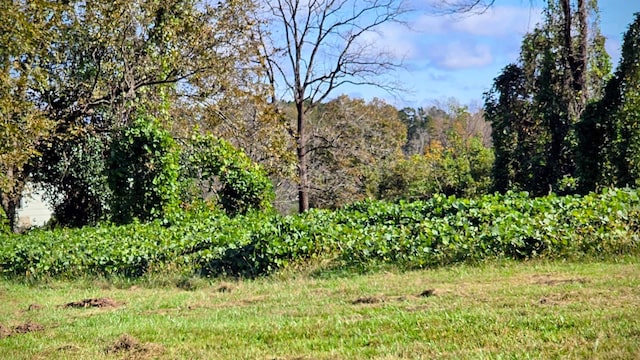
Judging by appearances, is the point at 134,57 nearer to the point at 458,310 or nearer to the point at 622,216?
the point at 622,216

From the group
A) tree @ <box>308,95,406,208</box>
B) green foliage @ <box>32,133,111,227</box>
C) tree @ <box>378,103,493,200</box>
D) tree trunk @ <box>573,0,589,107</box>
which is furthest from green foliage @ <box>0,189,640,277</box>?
tree @ <box>378,103,493,200</box>

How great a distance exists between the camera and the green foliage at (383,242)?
33.3ft

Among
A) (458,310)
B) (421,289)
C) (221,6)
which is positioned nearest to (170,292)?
(421,289)

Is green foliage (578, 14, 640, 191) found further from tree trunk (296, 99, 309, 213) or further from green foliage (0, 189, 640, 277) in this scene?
tree trunk (296, 99, 309, 213)

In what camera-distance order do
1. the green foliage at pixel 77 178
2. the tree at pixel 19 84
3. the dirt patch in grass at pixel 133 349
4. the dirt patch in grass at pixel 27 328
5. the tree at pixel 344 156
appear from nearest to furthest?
1. the dirt patch in grass at pixel 133 349
2. the dirt patch in grass at pixel 27 328
3. the tree at pixel 19 84
4. the green foliage at pixel 77 178
5. the tree at pixel 344 156

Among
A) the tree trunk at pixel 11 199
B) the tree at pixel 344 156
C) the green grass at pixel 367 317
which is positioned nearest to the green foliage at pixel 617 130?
the green grass at pixel 367 317

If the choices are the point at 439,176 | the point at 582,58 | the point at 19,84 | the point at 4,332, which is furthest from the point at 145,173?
the point at 439,176

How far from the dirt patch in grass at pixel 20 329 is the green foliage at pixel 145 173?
409 inches

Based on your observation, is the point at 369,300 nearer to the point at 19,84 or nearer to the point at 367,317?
the point at 367,317

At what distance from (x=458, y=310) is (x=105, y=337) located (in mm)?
3342

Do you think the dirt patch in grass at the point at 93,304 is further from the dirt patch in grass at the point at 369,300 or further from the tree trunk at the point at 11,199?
the tree trunk at the point at 11,199

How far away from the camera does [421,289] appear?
323 inches

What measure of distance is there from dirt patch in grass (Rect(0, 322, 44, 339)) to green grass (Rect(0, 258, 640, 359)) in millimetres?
114

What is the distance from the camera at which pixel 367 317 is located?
6.71 m
